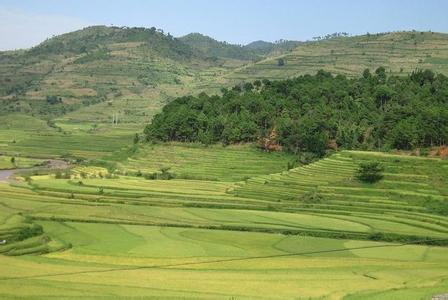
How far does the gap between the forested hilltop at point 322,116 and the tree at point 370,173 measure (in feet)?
35.0

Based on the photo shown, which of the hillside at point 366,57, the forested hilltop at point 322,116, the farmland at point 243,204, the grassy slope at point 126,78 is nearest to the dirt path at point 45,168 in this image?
the farmland at point 243,204

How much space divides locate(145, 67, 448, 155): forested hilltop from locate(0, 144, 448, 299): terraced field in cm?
606

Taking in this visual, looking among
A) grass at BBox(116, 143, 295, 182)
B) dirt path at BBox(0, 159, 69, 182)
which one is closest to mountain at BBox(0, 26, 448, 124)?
dirt path at BBox(0, 159, 69, 182)

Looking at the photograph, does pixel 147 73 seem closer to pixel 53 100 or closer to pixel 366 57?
pixel 53 100

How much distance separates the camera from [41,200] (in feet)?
161

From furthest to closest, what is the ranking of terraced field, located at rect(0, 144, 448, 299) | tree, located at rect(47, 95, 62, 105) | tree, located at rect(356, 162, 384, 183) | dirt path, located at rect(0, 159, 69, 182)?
tree, located at rect(47, 95, 62, 105) → dirt path, located at rect(0, 159, 69, 182) → tree, located at rect(356, 162, 384, 183) → terraced field, located at rect(0, 144, 448, 299)

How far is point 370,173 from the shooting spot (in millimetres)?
49281

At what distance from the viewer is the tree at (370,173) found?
49219mm

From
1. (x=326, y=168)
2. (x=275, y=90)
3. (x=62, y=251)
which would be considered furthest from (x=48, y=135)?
(x=62, y=251)

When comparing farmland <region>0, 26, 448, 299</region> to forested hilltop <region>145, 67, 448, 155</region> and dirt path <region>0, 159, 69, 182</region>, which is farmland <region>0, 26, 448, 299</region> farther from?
dirt path <region>0, 159, 69, 182</region>

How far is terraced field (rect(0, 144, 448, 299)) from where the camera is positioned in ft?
85.4

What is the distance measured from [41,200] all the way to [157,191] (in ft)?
30.5

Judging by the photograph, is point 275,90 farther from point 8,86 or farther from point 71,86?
point 8,86

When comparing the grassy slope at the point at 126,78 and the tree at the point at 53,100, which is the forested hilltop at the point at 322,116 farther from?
the tree at the point at 53,100
